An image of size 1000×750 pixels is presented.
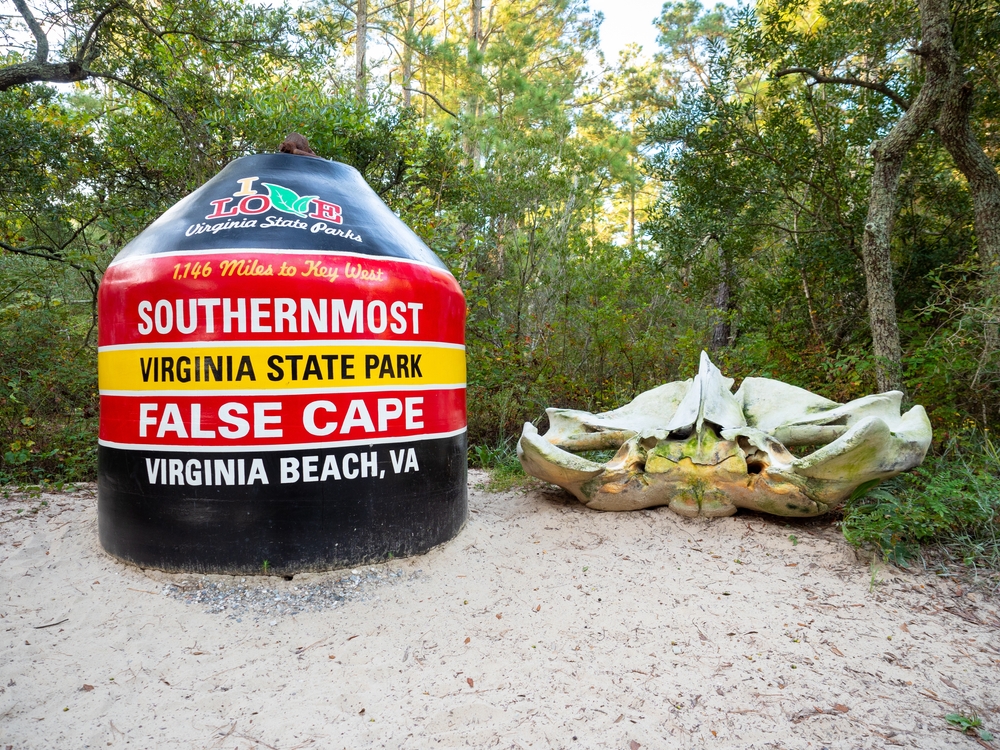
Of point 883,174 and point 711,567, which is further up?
point 883,174

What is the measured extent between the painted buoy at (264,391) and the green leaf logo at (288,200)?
0.5 inches

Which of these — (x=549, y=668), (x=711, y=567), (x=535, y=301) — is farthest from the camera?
(x=535, y=301)

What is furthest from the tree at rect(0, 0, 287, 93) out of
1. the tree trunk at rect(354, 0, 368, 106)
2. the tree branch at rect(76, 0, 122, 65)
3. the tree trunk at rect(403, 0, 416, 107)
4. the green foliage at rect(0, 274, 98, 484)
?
the tree trunk at rect(403, 0, 416, 107)

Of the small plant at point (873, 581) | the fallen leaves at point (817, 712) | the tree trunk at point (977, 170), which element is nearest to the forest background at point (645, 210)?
the tree trunk at point (977, 170)

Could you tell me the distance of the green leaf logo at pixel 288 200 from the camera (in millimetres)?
3821

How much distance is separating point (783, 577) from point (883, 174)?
3.96 metres

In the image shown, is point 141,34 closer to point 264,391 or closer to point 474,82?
point 264,391

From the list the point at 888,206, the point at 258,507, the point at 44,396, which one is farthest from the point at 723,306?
the point at 44,396

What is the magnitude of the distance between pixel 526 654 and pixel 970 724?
1800 mm

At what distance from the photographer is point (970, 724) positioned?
2.44 meters

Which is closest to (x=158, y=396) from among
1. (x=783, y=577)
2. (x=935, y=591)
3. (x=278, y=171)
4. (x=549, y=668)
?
(x=278, y=171)

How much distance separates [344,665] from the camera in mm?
2902

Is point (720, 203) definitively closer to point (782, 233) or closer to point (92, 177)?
point (782, 233)

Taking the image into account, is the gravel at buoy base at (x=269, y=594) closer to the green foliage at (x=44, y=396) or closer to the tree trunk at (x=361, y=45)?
the green foliage at (x=44, y=396)
